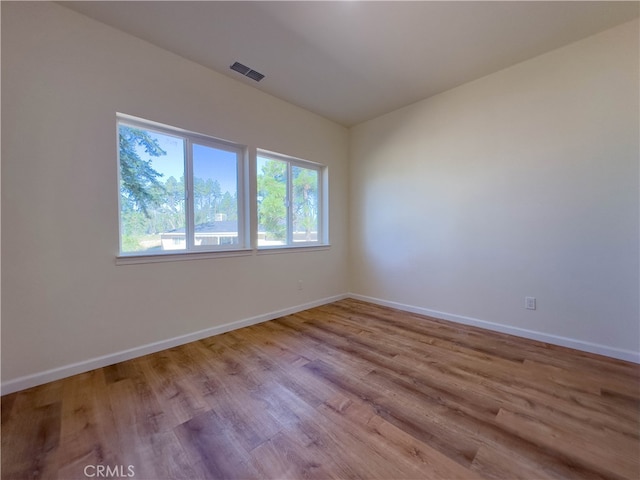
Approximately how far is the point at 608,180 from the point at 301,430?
10.2ft

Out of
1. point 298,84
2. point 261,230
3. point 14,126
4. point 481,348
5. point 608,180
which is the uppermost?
point 298,84

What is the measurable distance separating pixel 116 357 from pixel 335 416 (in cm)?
190

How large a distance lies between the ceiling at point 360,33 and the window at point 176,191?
80 centimetres

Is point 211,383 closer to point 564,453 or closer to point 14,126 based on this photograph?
point 564,453

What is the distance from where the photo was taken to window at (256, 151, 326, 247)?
129 inches

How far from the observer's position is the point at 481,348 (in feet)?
7.80

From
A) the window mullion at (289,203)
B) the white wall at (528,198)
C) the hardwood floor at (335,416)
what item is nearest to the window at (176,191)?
the window mullion at (289,203)

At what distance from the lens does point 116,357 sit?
2121 mm

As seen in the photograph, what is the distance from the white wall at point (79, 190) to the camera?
175 centimetres

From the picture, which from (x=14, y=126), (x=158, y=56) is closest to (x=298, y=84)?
(x=158, y=56)

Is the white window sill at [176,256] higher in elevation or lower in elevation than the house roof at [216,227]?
lower

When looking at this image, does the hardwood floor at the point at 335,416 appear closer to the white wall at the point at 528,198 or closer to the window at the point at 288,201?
the white wall at the point at 528,198

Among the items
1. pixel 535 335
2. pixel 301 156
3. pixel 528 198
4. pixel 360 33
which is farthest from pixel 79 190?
pixel 535 335

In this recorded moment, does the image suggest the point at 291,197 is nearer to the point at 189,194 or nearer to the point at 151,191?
the point at 189,194
